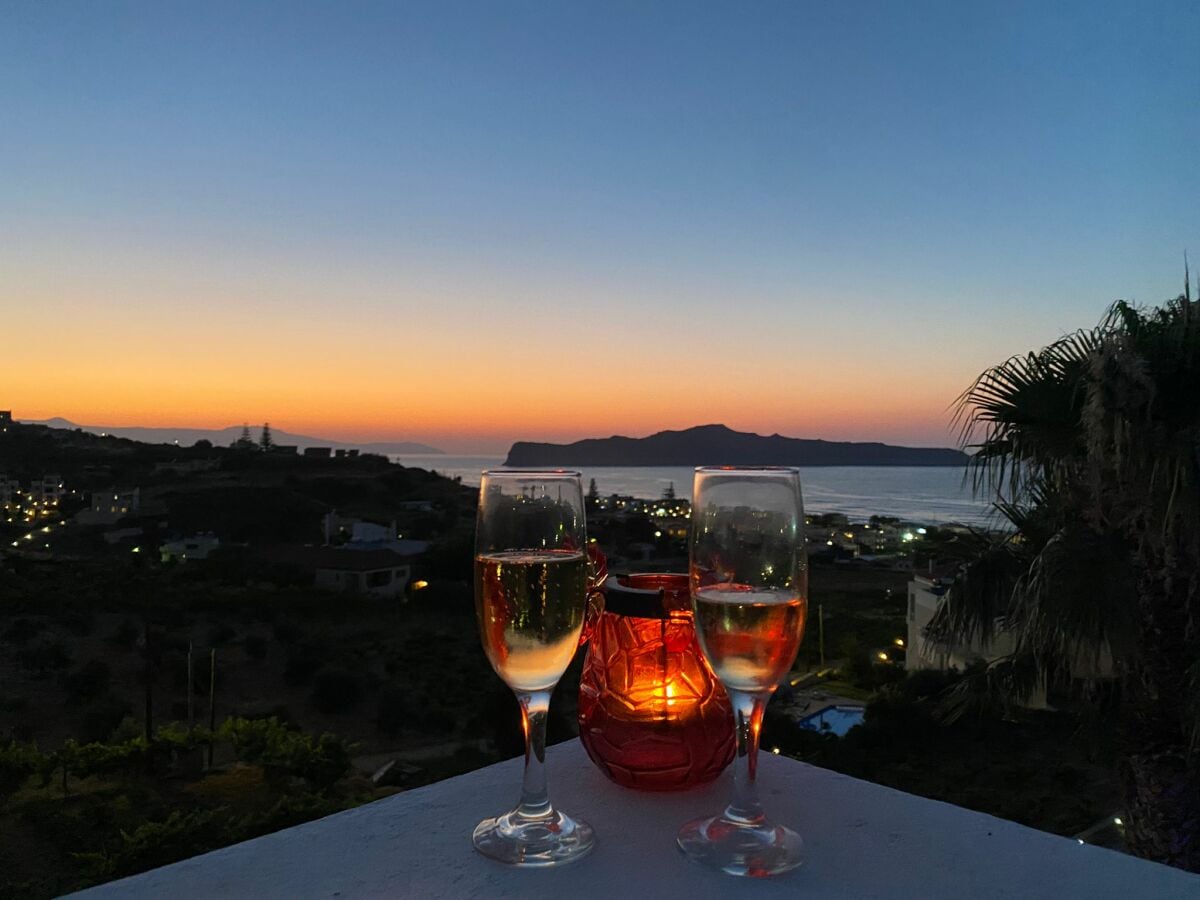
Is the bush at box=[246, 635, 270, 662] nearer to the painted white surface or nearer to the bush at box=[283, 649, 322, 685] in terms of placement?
the bush at box=[283, 649, 322, 685]

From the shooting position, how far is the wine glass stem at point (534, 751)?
2.31 ft

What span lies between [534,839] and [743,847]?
0.62ft

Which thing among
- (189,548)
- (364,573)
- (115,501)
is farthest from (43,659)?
(115,501)

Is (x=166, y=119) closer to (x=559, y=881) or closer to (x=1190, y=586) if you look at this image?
(x=559, y=881)

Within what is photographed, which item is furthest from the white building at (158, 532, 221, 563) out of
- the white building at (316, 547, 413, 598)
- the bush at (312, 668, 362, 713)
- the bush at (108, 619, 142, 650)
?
the bush at (312, 668, 362, 713)

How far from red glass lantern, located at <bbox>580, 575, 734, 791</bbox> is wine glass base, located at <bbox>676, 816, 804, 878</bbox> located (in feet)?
0.37

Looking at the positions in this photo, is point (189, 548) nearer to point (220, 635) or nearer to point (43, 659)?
point (220, 635)

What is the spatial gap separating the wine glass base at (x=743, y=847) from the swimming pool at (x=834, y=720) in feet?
44.9

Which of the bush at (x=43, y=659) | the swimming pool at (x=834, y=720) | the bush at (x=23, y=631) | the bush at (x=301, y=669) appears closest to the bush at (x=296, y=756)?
the swimming pool at (x=834, y=720)

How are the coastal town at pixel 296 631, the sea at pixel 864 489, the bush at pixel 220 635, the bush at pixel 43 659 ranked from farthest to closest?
the sea at pixel 864 489 → the bush at pixel 220 635 → the bush at pixel 43 659 → the coastal town at pixel 296 631

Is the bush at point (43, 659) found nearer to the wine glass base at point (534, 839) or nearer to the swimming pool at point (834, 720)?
the swimming pool at point (834, 720)

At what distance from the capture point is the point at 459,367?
24.6 meters

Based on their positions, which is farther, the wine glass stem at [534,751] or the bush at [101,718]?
the bush at [101,718]

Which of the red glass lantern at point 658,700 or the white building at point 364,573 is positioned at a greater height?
the red glass lantern at point 658,700
